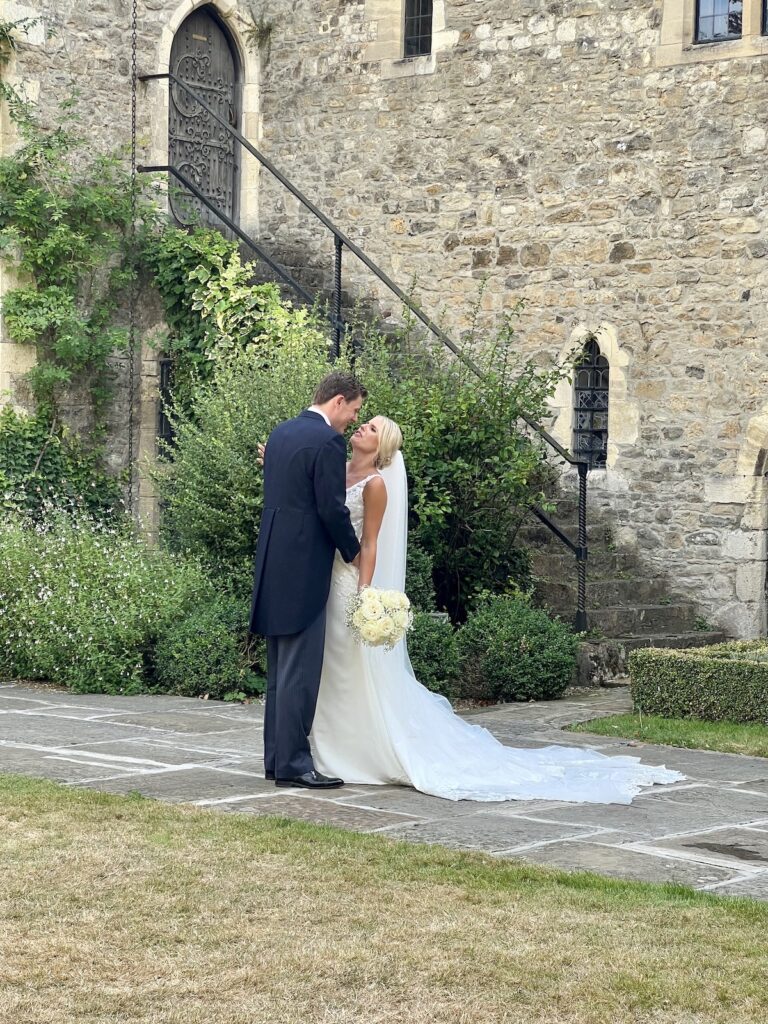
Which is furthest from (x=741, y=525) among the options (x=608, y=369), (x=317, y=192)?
(x=317, y=192)

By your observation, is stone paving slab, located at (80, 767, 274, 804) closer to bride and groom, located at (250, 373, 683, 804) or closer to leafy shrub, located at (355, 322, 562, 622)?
bride and groom, located at (250, 373, 683, 804)

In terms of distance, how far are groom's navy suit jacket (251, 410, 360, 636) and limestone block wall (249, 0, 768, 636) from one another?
609cm

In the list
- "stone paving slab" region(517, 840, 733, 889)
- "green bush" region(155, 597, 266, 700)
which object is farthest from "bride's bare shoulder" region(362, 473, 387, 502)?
"green bush" region(155, 597, 266, 700)

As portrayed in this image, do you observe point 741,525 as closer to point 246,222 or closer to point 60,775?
point 246,222

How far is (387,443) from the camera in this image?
6.91 metres

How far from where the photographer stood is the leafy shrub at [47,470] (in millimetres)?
12805

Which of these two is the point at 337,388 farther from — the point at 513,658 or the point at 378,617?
A: the point at 513,658

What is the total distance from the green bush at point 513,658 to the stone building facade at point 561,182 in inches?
94.4

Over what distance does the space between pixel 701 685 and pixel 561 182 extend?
17.8 feet

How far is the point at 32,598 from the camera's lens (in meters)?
9.98

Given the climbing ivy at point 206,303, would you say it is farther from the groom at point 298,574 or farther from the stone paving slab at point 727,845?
the stone paving slab at point 727,845

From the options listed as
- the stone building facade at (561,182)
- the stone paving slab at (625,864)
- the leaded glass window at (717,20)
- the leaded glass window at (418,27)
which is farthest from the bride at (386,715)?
the leaded glass window at (418,27)

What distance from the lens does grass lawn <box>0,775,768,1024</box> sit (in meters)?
3.83

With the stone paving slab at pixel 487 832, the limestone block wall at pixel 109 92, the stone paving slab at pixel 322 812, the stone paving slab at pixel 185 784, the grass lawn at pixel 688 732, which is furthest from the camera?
the limestone block wall at pixel 109 92
